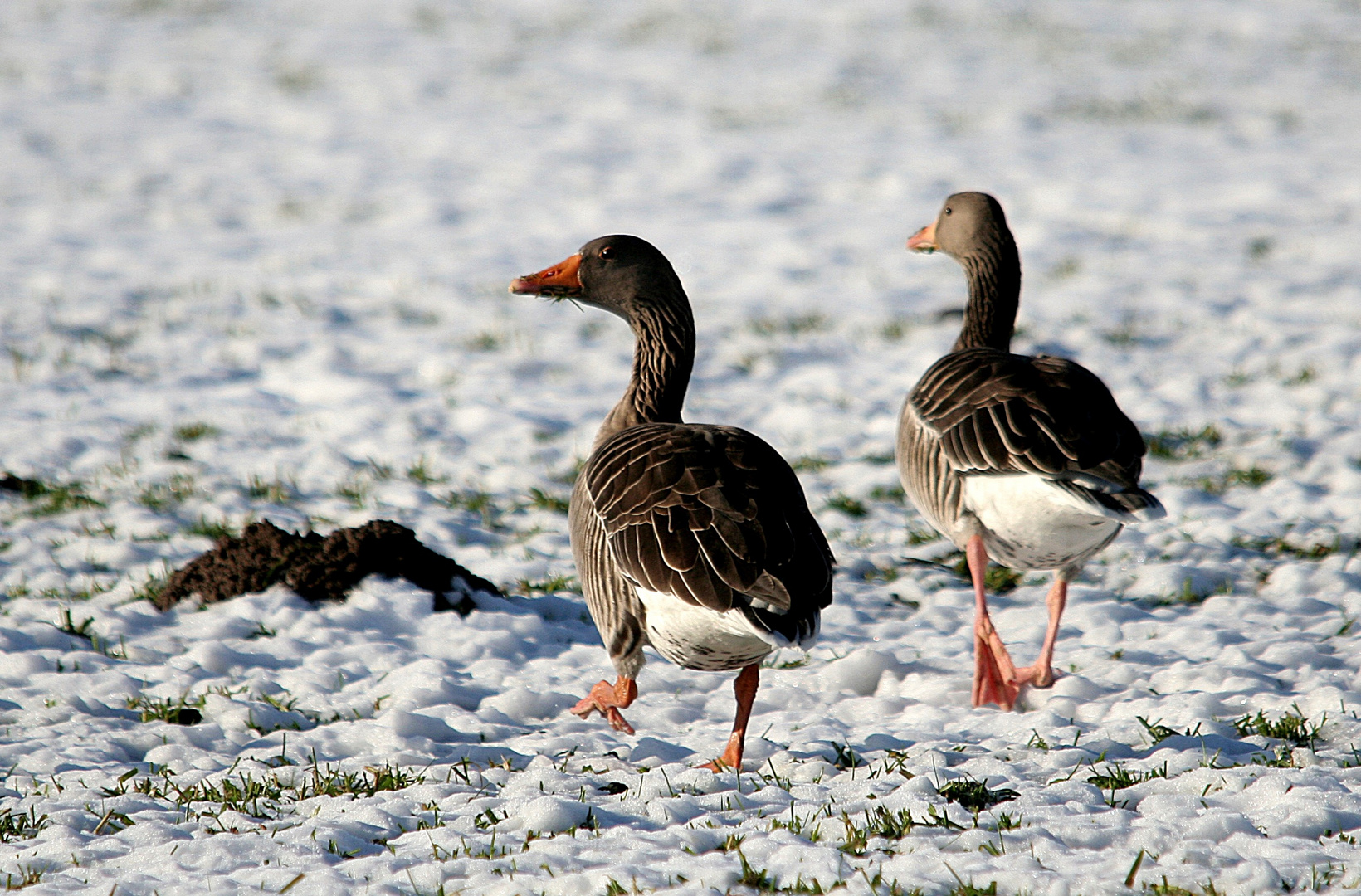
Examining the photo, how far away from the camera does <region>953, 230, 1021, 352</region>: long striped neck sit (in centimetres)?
699

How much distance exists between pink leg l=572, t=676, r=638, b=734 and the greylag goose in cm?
155

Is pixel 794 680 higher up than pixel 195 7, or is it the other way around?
pixel 195 7

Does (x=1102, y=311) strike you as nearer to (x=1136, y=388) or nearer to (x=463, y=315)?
(x=1136, y=388)

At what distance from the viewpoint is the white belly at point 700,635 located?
4.25 meters

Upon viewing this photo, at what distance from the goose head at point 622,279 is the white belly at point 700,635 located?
1.80m

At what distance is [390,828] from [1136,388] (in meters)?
7.77

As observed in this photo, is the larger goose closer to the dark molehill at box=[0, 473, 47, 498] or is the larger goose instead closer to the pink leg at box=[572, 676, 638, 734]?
the pink leg at box=[572, 676, 638, 734]

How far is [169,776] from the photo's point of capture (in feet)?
15.2

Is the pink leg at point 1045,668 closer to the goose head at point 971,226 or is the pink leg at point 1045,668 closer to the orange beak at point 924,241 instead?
the goose head at point 971,226

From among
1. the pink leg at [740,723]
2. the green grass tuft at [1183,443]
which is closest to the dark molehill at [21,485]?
the pink leg at [740,723]

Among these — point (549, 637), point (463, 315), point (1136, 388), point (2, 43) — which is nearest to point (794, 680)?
point (549, 637)

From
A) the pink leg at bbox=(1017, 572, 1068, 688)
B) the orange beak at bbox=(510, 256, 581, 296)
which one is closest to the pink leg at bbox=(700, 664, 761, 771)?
the pink leg at bbox=(1017, 572, 1068, 688)

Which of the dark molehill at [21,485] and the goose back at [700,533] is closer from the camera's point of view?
the goose back at [700,533]

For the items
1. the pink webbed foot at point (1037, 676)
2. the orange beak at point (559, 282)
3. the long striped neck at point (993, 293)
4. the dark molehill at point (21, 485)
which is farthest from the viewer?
A: the dark molehill at point (21, 485)
